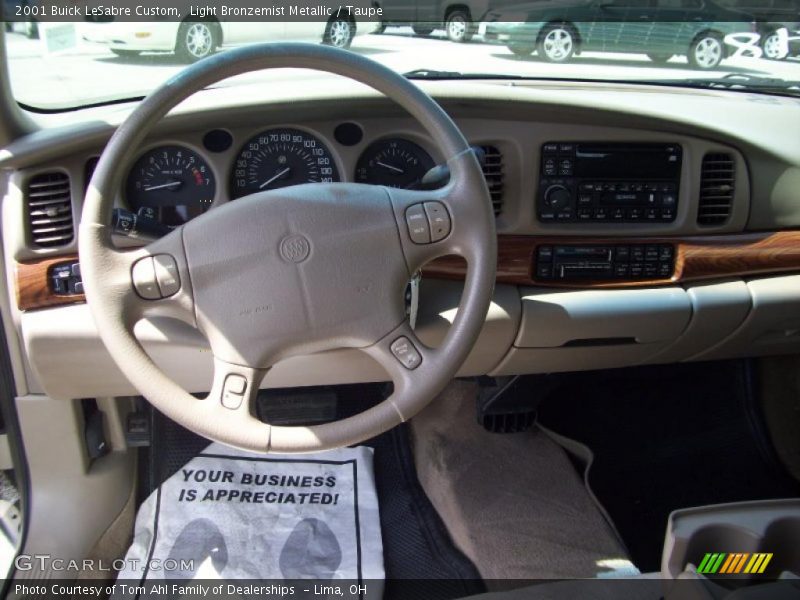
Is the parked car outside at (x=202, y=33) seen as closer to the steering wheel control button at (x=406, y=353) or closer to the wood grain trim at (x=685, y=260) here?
the wood grain trim at (x=685, y=260)

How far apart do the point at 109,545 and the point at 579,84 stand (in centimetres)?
189

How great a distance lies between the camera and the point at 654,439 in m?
2.45

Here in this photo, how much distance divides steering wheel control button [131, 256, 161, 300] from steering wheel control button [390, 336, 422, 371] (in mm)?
441

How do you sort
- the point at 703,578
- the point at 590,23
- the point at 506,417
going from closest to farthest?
1. the point at 703,578
2. the point at 590,23
3. the point at 506,417

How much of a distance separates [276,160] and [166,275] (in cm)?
50

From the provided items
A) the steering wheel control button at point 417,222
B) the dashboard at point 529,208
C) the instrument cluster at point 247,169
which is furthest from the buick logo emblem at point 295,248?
the instrument cluster at point 247,169

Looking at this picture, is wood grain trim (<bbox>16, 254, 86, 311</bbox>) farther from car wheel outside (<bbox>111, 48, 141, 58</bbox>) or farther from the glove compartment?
the glove compartment

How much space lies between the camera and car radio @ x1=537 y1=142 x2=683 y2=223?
180 centimetres

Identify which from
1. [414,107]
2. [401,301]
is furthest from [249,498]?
[414,107]

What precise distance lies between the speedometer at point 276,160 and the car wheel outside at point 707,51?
1238mm

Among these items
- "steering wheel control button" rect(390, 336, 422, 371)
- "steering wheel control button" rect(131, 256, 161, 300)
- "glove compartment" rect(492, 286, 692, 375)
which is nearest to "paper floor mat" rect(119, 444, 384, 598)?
"glove compartment" rect(492, 286, 692, 375)

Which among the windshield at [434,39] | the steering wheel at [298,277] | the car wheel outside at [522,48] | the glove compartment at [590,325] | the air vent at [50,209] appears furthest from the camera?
the car wheel outside at [522,48]

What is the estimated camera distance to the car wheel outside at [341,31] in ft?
5.87

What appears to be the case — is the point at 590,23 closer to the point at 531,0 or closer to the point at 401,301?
the point at 531,0
